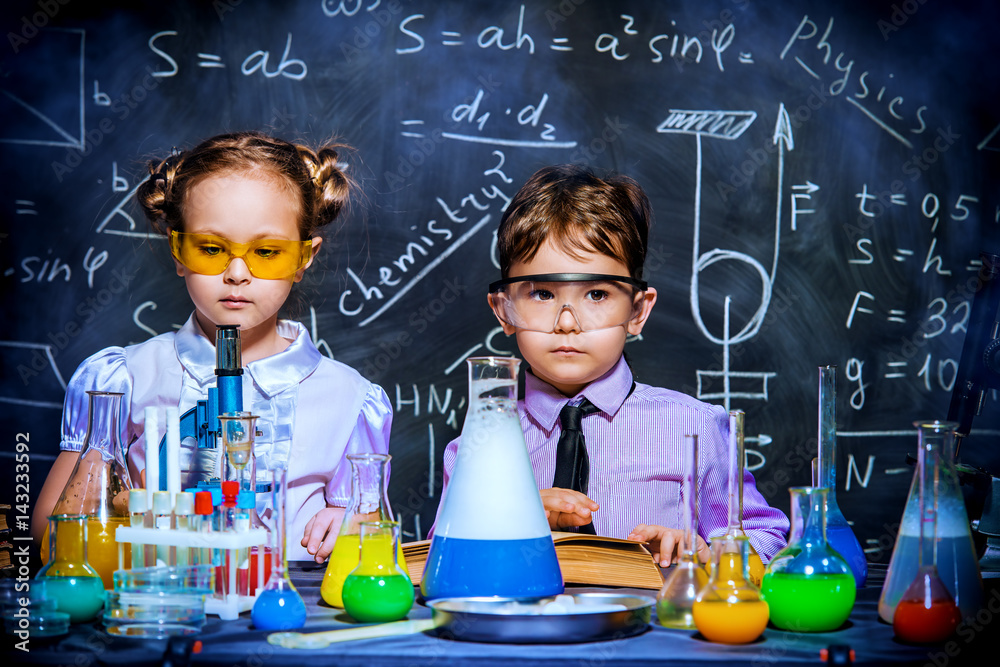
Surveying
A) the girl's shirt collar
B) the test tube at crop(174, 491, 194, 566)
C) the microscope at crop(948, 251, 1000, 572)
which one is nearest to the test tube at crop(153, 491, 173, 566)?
the test tube at crop(174, 491, 194, 566)

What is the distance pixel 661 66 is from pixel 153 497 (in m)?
1.97

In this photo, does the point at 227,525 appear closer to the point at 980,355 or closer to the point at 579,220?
the point at 579,220

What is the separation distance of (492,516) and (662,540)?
0.42 m

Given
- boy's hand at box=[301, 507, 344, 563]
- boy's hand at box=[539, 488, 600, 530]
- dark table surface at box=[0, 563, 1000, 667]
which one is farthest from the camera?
boy's hand at box=[301, 507, 344, 563]

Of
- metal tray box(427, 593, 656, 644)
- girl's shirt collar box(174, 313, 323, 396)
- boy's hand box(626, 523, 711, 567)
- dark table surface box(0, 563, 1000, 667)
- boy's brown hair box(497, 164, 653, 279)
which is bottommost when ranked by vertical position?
dark table surface box(0, 563, 1000, 667)

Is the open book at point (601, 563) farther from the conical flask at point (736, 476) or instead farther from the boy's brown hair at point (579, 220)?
the boy's brown hair at point (579, 220)

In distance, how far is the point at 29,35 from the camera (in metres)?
2.50

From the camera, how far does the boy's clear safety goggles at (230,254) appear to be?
62.4 inches

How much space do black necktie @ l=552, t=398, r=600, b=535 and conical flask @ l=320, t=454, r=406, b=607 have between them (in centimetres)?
63

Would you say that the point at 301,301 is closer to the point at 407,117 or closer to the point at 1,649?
the point at 407,117

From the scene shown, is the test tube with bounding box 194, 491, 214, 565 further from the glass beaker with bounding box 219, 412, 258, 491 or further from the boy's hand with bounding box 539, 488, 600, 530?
the boy's hand with bounding box 539, 488, 600, 530

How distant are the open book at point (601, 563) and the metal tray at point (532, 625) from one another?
0.22 m

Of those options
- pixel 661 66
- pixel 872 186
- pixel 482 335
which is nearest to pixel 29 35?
pixel 482 335

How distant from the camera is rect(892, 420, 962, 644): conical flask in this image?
0.87 metres
